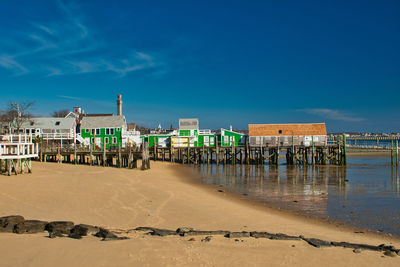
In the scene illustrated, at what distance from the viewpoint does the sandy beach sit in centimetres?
704

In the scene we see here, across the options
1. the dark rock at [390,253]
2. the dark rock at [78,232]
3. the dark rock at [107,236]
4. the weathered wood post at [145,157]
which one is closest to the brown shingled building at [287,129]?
the weathered wood post at [145,157]

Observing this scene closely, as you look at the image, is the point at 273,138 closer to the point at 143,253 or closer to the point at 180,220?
the point at 180,220

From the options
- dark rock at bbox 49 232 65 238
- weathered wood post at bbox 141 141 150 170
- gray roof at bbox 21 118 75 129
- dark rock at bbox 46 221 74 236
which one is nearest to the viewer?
dark rock at bbox 49 232 65 238

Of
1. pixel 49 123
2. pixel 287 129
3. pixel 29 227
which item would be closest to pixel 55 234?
pixel 29 227

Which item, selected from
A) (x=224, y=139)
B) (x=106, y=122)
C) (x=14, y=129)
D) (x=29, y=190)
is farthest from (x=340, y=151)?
(x=14, y=129)

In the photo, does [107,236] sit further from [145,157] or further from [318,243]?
[145,157]

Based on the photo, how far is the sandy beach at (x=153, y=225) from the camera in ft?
23.1

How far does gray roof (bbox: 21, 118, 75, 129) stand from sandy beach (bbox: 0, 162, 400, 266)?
117ft

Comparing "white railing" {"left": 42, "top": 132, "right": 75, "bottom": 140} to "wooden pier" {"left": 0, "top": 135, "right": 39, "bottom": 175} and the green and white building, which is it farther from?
"wooden pier" {"left": 0, "top": 135, "right": 39, "bottom": 175}

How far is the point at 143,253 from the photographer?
288 inches

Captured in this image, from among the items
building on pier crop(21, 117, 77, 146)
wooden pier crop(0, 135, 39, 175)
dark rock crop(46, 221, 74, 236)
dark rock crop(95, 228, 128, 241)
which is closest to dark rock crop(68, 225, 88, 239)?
dark rock crop(46, 221, 74, 236)

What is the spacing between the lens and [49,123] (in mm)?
53312

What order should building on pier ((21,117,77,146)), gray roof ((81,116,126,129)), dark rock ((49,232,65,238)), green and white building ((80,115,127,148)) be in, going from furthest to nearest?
gray roof ((81,116,126,129))
green and white building ((80,115,127,148))
building on pier ((21,117,77,146))
dark rock ((49,232,65,238))

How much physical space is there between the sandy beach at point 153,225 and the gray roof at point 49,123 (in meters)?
35.7
